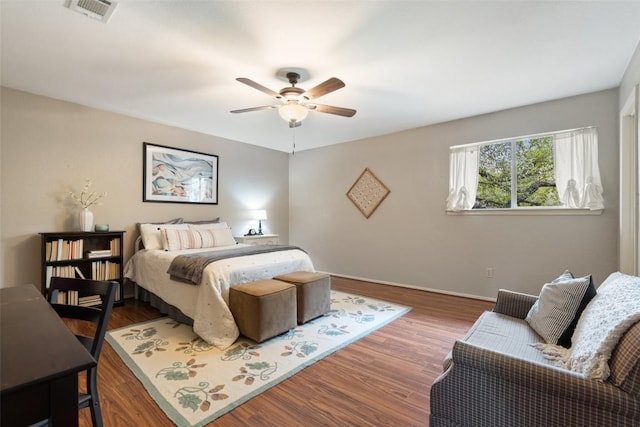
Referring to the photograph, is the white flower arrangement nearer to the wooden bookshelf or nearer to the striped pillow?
the wooden bookshelf

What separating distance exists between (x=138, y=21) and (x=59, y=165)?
7.89 ft

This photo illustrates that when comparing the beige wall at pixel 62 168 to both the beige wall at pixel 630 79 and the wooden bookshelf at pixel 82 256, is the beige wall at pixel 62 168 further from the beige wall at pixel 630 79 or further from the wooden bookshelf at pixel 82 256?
the beige wall at pixel 630 79

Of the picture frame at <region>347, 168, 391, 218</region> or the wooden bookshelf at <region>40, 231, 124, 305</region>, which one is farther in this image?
the picture frame at <region>347, 168, 391, 218</region>

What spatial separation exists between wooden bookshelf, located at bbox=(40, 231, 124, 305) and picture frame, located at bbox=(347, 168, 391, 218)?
356 centimetres

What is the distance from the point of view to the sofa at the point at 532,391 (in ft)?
3.27

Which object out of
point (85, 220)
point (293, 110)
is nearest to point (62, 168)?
point (85, 220)

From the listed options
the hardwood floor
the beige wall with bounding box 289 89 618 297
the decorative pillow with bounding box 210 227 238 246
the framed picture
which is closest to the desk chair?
the hardwood floor

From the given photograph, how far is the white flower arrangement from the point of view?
3451mm

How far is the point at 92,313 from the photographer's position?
1312 mm

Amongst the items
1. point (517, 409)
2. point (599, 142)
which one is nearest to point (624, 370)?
point (517, 409)

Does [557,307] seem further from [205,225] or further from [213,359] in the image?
[205,225]

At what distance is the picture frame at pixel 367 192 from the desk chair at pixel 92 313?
13.3 feet

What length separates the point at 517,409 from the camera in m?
1.16

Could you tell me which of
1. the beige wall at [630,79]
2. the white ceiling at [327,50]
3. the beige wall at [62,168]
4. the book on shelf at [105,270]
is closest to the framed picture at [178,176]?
the beige wall at [62,168]
